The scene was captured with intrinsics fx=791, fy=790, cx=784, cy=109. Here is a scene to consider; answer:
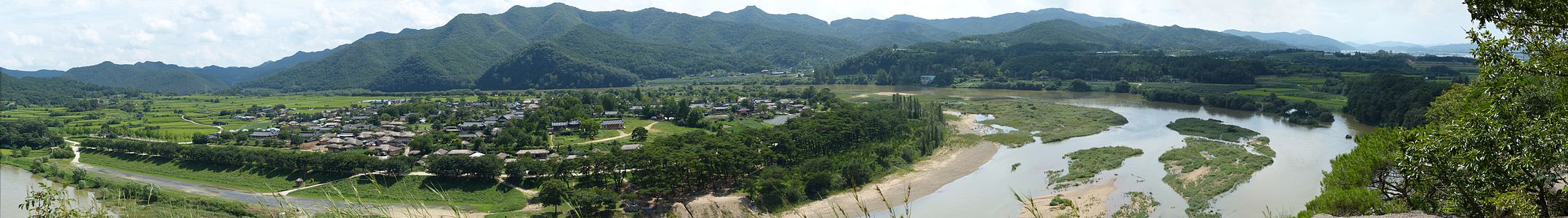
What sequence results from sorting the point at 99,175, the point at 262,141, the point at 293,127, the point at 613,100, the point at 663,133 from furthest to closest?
the point at 613,100
the point at 293,127
the point at 663,133
the point at 262,141
the point at 99,175

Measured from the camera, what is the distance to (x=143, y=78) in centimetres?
13788

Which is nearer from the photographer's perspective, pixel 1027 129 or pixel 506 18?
pixel 1027 129

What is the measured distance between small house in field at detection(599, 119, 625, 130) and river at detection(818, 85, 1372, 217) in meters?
21.5

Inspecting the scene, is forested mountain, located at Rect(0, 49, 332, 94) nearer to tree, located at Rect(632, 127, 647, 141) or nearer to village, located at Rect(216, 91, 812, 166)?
village, located at Rect(216, 91, 812, 166)

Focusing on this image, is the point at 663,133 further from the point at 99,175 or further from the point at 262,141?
the point at 99,175

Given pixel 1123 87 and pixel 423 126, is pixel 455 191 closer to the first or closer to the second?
pixel 423 126

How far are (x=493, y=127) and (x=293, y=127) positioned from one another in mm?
13685

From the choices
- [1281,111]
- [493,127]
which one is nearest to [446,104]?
[493,127]

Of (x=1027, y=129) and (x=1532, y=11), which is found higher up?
(x=1532, y=11)

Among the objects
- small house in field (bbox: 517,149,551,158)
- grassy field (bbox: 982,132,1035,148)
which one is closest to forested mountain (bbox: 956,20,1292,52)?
grassy field (bbox: 982,132,1035,148)

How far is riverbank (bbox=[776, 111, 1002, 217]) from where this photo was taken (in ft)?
76.9

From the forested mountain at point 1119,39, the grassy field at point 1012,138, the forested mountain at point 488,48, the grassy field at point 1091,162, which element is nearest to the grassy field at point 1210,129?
the grassy field at point 1091,162

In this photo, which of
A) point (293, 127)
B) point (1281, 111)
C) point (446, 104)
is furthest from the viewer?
point (446, 104)

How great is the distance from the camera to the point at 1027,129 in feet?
148
